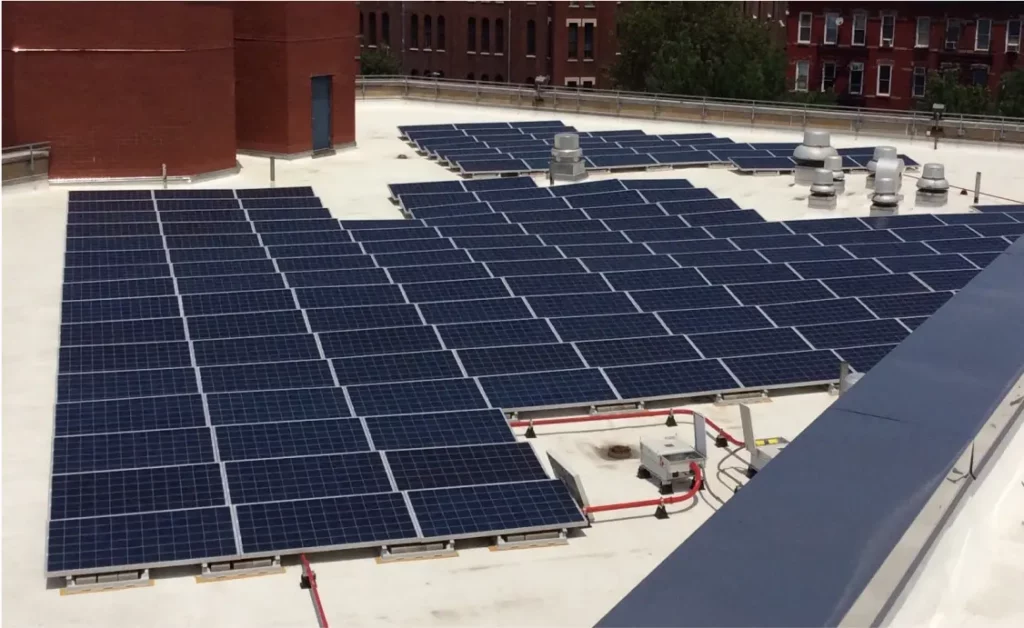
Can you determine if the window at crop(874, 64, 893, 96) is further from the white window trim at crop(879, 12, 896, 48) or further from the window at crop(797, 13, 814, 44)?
the window at crop(797, 13, 814, 44)

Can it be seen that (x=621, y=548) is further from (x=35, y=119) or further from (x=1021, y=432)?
(x=35, y=119)

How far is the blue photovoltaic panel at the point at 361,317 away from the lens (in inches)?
996

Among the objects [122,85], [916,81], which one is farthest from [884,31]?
[122,85]

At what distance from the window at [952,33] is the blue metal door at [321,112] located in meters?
61.5

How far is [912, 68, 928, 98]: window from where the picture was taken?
97.7 meters

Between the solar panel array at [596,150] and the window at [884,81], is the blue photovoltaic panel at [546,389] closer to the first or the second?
the solar panel array at [596,150]

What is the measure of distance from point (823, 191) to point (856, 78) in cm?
6371

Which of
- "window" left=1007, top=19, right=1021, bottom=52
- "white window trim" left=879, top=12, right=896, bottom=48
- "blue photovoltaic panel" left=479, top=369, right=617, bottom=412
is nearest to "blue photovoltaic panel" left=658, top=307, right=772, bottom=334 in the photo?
"blue photovoltaic panel" left=479, top=369, right=617, bottom=412

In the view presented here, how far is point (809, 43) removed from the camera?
102625 mm

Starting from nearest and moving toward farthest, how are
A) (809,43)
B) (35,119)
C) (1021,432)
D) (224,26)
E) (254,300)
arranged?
(1021,432) < (254,300) < (35,119) < (224,26) < (809,43)

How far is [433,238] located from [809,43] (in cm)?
7552

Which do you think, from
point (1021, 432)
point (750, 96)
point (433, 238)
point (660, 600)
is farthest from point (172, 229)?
point (750, 96)

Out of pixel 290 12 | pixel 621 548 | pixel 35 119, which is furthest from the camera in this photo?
pixel 290 12

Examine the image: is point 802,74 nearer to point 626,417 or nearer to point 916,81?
point 916,81
